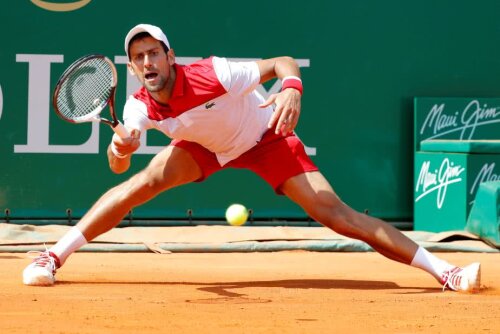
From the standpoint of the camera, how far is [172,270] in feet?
21.4

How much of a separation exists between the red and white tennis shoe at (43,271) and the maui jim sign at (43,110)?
10.2 feet

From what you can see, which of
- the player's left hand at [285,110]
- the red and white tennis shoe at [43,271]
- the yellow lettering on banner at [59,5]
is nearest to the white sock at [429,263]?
the player's left hand at [285,110]

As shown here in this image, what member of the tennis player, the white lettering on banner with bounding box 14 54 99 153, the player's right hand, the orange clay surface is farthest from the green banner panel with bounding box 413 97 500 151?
the player's right hand

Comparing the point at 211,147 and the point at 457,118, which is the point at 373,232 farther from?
the point at 457,118

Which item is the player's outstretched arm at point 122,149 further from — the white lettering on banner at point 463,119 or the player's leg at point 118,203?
the white lettering on banner at point 463,119

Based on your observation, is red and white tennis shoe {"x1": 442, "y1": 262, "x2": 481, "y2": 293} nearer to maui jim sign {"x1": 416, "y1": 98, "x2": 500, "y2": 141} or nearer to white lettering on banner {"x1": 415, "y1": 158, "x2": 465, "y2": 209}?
white lettering on banner {"x1": 415, "y1": 158, "x2": 465, "y2": 209}

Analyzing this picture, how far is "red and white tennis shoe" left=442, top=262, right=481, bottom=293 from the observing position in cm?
539

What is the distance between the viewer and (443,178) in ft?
27.7

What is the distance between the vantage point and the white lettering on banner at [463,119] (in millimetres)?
8898

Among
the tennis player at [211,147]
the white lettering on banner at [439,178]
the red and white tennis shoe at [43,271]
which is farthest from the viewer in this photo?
the white lettering on banner at [439,178]

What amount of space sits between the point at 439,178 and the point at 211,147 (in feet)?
10.7

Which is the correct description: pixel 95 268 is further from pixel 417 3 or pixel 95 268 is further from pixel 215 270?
pixel 417 3

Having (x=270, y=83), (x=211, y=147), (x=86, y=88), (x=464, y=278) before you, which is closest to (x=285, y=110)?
(x=211, y=147)

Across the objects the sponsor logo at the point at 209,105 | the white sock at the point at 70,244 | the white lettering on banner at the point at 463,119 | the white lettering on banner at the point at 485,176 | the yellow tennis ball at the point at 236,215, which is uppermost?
the white lettering on banner at the point at 463,119
